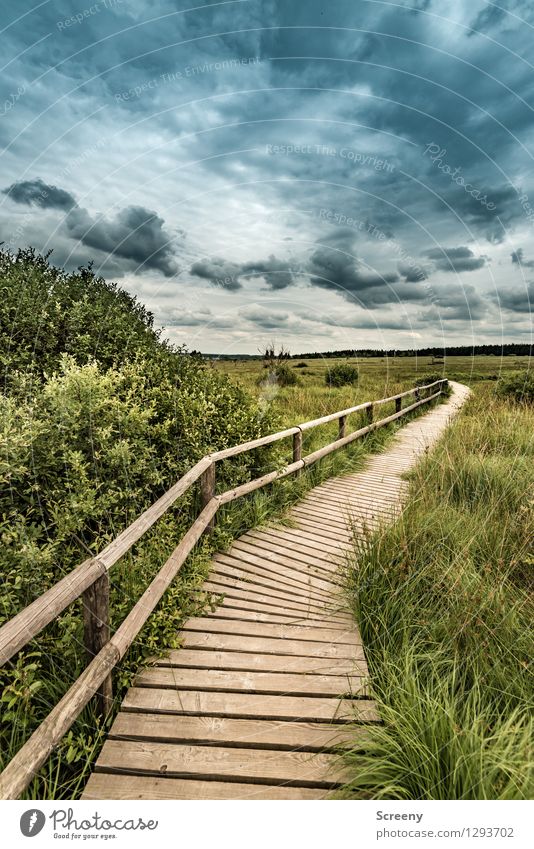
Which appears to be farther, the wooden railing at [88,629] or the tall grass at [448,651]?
Result: the tall grass at [448,651]

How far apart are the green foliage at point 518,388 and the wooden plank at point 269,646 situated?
15.0 meters

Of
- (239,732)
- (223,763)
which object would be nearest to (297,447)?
(239,732)

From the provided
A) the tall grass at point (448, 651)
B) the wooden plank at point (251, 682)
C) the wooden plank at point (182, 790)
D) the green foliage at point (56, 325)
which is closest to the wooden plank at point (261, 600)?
the tall grass at point (448, 651)

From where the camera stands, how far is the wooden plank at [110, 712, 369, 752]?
2.42 m

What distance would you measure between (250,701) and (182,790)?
0.63 meters

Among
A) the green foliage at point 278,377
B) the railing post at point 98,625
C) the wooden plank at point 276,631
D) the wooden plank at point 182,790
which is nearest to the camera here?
the wooden plank at point 182,790

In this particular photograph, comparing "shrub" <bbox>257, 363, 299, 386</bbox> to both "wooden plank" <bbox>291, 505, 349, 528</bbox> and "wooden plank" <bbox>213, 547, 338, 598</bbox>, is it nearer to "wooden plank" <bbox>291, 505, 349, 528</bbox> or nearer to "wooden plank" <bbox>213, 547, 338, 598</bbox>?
"wooden plank" <bbox>291, 505, 349, 528</bbox>

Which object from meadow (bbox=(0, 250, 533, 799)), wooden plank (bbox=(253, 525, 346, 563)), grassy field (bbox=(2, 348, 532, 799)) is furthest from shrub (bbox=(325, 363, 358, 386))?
wooden plank (bbox=(253, 525, 346, 563))

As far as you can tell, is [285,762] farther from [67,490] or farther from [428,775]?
[67,490]

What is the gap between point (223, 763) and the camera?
231cm

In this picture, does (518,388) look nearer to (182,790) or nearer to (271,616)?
(271,616)

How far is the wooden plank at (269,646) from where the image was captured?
3.14m

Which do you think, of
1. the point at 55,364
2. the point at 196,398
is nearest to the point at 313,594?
the point at 196,398

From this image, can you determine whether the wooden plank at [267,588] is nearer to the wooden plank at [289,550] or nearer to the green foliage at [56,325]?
the wooden plank at [289,550]
